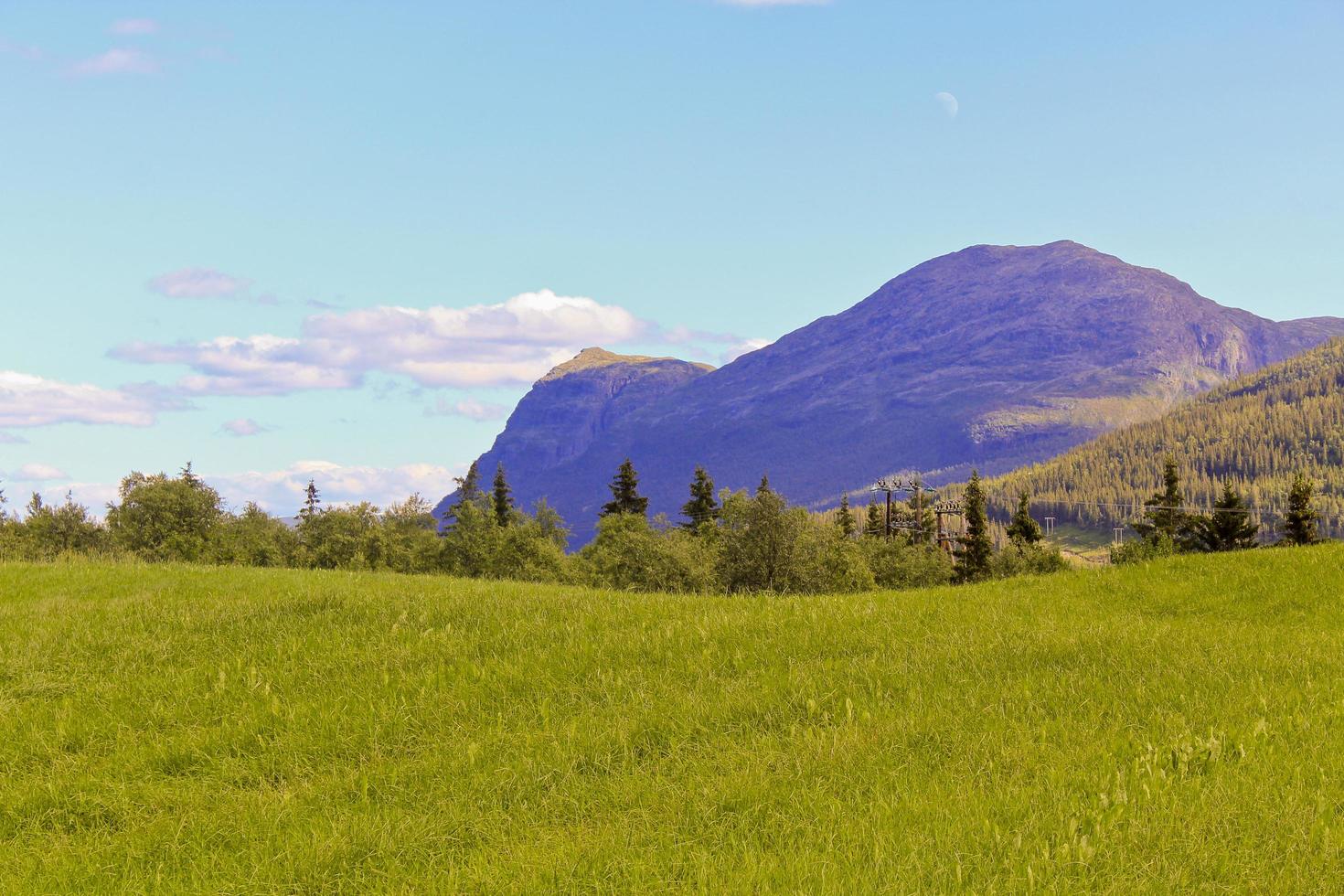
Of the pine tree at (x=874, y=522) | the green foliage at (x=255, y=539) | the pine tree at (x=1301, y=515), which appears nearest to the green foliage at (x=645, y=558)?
the green foliage at (x=255, y=539)

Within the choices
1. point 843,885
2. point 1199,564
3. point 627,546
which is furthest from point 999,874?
point 627,546

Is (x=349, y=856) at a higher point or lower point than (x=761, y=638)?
lower

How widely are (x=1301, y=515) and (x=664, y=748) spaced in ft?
315

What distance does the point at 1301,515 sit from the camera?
8444cm

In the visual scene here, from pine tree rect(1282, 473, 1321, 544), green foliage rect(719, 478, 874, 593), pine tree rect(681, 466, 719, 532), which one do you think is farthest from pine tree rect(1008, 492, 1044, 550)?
green foliage rect(719, 478, 874, 593)

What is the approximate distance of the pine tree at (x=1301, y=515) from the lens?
83.7 m

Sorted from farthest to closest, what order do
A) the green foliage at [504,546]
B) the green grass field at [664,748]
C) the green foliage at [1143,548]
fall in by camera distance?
the green foliage at [504,546] → the green foliage at [1143,548] → the green grass field at [664,748]

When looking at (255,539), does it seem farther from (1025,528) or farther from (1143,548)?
(1025,528)

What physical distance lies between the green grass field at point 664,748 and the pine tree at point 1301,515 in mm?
Answer: 84174

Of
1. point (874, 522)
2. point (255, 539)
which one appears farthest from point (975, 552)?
point (255, 539)

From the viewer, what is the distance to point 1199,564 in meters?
18.0

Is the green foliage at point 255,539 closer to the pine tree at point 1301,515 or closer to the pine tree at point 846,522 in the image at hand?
the pine tree at point 846,522

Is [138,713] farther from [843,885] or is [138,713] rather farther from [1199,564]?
[1199,564]

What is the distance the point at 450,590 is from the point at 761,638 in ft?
21.5
